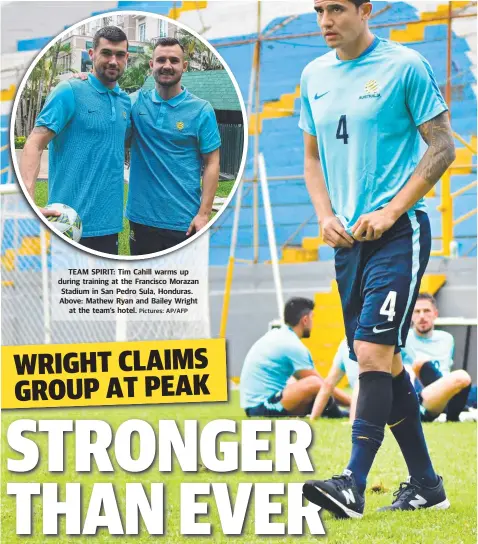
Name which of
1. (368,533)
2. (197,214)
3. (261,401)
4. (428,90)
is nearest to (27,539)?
(368,533)

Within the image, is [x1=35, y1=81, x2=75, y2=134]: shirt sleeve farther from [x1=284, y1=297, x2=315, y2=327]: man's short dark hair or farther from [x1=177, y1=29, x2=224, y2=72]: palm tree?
[x1=284, y1=297, x2=315, y2=327]: man's short dark hair

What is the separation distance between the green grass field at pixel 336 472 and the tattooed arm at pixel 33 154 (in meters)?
1.06

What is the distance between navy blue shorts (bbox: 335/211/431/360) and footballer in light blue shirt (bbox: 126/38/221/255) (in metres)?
0.66

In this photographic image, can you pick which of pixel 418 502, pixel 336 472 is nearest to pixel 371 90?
pixel 418 502

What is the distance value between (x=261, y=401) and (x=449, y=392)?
1111mm

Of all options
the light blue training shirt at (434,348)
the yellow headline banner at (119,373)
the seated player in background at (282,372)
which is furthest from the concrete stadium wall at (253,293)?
the yellow headline banner at (119,373)

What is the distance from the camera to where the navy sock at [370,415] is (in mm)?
2850

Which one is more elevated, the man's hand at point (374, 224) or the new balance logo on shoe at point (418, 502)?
the man's hand at point (374, 224)

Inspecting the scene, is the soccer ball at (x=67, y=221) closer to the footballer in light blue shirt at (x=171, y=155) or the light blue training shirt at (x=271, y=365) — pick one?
the footballer in light blue shirt at (x=171, y=155)

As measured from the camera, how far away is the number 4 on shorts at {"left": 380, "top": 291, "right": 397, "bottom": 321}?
9.34 ft

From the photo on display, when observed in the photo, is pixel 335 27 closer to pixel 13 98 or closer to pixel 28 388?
pixel 13 98

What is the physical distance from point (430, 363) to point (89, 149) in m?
3.67

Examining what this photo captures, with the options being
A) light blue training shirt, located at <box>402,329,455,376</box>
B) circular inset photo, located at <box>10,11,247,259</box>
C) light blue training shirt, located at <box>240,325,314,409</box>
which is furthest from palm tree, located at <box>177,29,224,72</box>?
light blue training shirt, located at <box>402,329,455,376</box>

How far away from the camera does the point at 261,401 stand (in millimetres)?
6238
